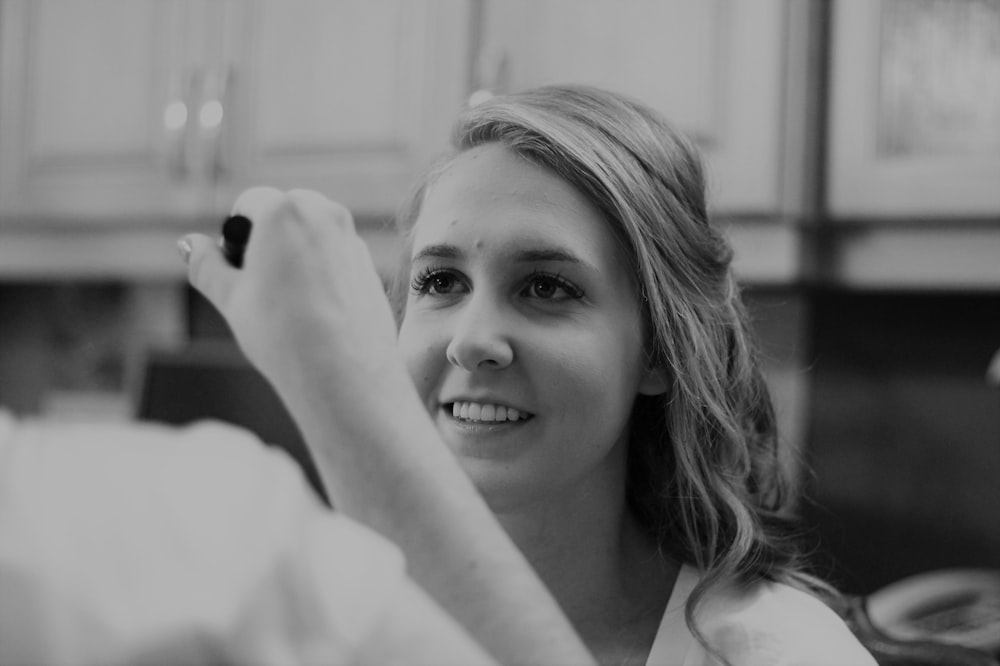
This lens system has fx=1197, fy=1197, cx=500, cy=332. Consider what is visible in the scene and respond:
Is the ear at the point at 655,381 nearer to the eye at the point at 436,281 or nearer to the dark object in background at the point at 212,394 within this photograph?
the eye at the point at 436,281

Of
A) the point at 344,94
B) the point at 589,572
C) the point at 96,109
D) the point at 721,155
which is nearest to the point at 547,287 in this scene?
the point at 589,572

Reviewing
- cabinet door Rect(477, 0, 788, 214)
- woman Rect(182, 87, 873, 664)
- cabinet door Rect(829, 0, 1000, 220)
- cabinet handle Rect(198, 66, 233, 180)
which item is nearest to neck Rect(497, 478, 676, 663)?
woman Rect(182, 87, 873, 664)

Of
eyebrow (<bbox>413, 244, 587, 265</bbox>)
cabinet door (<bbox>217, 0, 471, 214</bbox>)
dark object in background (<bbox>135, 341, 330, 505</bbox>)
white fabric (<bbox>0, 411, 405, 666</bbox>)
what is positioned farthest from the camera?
dark object in background (<bbox>135, 341, 330, 505</bbox>)

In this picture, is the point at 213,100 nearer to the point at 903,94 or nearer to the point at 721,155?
the point at 721,155

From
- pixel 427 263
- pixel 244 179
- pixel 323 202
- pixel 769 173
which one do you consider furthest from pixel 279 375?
pixel 244 179

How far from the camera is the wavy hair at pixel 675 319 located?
103 cm

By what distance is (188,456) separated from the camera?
28 centimetres

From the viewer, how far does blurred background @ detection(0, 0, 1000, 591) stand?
1622 millimetres

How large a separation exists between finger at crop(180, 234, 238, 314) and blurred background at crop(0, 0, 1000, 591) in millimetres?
1046

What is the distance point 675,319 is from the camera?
41.6 inches

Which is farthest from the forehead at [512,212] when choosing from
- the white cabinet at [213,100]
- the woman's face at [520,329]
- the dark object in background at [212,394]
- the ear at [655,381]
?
the dark object in background at [212,394]

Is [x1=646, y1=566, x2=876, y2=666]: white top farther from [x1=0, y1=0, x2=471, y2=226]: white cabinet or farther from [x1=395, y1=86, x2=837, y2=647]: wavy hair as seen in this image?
[x1=0, y1=0, x2=471, y2=226]: white cabinet

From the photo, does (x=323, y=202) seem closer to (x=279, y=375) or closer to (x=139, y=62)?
(x=279, y=375)

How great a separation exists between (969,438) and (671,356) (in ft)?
3.26
